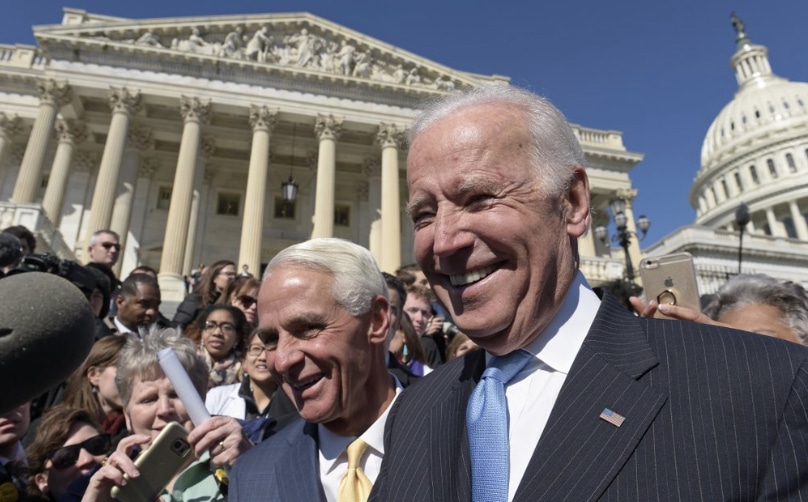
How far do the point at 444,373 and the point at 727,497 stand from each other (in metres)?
1.11

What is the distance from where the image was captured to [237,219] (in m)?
30.8

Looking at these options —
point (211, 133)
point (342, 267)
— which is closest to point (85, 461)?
point (342, 267)

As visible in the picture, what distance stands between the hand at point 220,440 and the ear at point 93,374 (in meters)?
1.89

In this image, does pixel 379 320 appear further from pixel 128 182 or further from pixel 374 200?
pixel 128 182

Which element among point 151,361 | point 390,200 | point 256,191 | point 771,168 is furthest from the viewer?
point 771,168

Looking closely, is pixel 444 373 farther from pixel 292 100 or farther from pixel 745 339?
pixel 292 100

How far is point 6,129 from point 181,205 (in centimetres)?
1245

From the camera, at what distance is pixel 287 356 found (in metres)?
2.29

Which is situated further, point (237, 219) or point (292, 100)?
point (237, 219)

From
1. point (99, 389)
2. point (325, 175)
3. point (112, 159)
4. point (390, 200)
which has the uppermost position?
point (325, 175)

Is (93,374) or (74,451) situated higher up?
(93,374)

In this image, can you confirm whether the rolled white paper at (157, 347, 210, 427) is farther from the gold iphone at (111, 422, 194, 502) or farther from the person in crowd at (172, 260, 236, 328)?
the person in crowd at (172, 260, 236, 328)

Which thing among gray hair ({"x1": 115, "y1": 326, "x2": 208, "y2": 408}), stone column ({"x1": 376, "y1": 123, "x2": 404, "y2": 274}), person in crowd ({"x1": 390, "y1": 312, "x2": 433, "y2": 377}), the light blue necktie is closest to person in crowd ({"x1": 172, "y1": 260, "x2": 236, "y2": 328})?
person in crowd ({"x1": 390, "y1": 312, "x2": 433, "y2": 377})

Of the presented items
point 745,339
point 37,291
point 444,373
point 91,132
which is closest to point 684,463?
point 745,339
